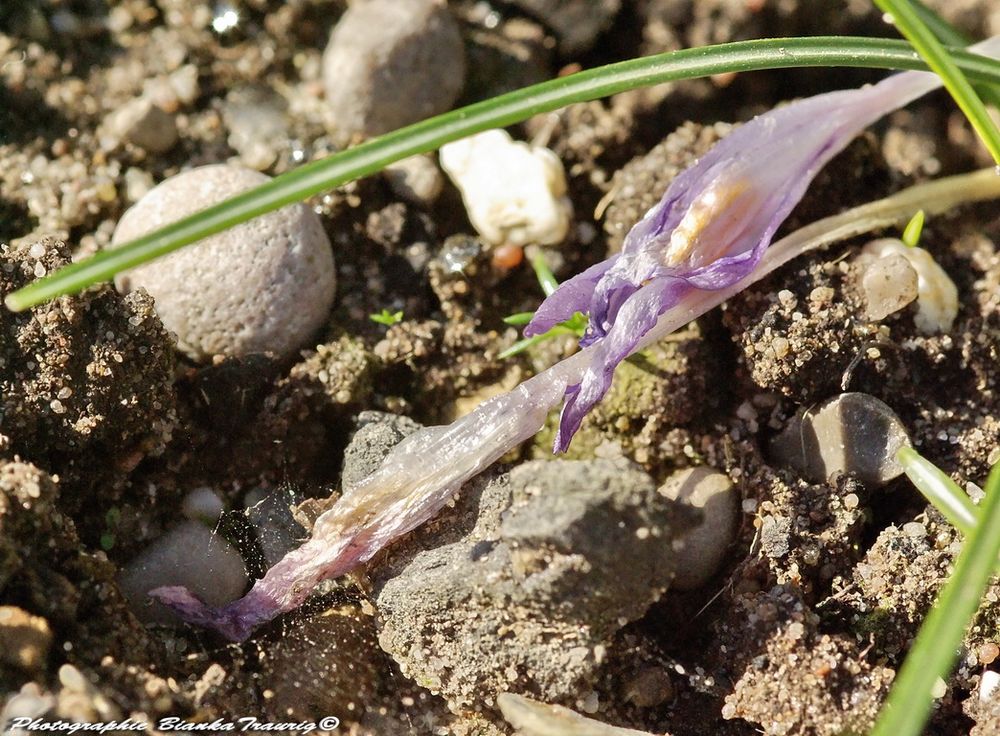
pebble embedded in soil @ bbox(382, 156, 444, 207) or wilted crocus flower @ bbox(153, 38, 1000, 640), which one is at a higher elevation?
pebble embedded in soil @ bbox(382, 156, 444, 207)

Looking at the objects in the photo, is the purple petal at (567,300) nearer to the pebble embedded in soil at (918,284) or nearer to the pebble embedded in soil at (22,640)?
the pebble embedded in soil at (918,284)

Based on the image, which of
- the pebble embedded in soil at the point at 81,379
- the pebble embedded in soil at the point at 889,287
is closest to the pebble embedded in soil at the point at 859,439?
the pebble embedded in soil at the point at 889,287

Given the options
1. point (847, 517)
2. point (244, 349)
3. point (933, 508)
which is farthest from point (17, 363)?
point (933, 508)

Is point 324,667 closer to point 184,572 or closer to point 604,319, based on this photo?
point 184,572

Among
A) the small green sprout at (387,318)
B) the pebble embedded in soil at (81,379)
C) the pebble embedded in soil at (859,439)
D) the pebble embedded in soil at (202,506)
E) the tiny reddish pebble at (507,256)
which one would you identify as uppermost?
the pebble embedded in soil at (81,379)

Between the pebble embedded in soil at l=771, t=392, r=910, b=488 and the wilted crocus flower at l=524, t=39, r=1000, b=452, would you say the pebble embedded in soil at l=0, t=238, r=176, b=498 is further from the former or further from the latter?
the pebble embedded in soil at l=771, t=392, r=910, b=488

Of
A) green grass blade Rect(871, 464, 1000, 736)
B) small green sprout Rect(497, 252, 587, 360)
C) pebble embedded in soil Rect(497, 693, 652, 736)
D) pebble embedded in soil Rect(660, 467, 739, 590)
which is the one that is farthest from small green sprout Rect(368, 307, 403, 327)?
green grass blade Rect(871, 464, 1000, 736)

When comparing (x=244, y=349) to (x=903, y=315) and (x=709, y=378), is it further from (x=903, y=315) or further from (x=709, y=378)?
(x=903, y=315)
